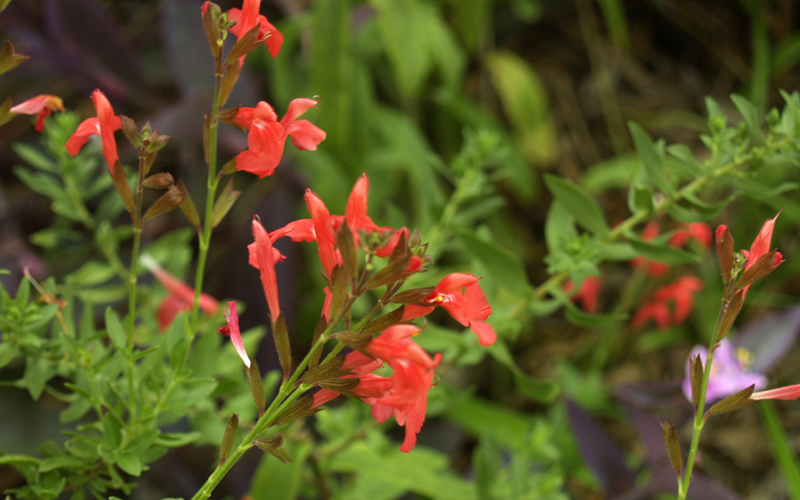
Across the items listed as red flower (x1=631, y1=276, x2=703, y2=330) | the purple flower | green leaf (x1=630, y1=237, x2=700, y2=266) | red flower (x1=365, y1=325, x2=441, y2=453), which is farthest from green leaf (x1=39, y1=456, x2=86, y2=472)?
red flower (x1=631, y1=276, x2=703, y2=330)

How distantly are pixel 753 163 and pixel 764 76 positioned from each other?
1.04 metres

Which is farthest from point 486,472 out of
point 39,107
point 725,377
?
point 39,107

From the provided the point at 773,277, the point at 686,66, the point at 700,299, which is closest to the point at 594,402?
the point at 700,299

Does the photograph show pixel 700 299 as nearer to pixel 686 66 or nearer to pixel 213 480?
pixel 686 66

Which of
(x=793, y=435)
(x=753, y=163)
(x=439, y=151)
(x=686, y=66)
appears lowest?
(x=793, y=435)

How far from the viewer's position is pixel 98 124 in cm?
41

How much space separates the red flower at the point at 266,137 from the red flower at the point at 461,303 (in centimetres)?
11

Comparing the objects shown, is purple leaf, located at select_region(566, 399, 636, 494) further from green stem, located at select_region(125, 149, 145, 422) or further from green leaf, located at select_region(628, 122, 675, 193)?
green stem, located at select_region(125, 149, 145, 422)

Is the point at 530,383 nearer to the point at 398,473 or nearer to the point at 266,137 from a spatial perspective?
the point at 398,473

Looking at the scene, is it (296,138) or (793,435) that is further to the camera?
(793,435)

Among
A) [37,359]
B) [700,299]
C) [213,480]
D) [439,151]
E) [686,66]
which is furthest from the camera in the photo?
[686,66]

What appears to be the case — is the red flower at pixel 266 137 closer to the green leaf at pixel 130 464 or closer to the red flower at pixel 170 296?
the green leaf at pixel 130 464

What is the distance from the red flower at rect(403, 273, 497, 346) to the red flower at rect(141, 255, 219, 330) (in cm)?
41

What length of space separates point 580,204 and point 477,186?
119 mm
